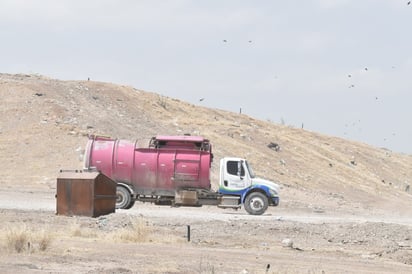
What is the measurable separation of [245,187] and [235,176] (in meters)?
0.63

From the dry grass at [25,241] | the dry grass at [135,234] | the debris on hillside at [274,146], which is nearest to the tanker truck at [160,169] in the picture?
the dry grass at [135,234]

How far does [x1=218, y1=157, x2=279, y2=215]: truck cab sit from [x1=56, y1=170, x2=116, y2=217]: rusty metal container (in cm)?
784

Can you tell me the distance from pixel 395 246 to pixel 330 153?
1816 inches

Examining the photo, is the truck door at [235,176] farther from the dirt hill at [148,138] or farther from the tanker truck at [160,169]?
the dirt hill at [148,138]

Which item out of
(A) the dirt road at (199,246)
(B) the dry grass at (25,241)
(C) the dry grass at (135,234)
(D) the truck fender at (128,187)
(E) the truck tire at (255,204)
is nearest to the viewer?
(A) the dirt road at (199,246)

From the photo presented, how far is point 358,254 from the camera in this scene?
20.7 m

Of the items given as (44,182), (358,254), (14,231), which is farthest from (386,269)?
(44,182)

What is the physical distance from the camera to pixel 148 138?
37.6m

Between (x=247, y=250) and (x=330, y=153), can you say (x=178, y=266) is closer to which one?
(x=247, y=250)

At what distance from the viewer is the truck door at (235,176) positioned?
3366 centimetres

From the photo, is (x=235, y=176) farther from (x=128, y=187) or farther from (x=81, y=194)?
(x=81, y=194)

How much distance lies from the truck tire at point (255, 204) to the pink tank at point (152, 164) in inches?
80.2

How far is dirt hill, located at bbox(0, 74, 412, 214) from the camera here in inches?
1753

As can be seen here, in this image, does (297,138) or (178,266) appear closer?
(178,266)
